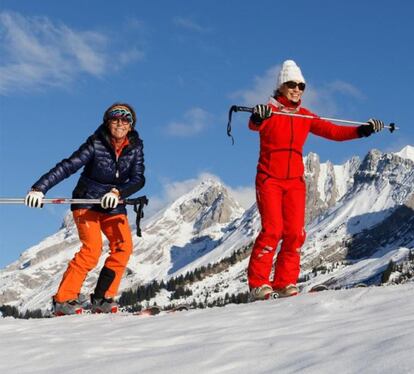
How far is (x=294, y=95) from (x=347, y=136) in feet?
3.79

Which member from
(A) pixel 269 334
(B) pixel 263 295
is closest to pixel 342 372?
(A) pixel 269 334

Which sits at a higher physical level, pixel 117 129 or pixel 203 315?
pixel 117 129

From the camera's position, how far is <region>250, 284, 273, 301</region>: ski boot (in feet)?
32.3

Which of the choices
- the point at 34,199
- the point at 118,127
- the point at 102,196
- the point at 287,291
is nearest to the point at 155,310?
the point at 287,291

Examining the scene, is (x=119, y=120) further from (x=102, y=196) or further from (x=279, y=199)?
(x=279, y=199)

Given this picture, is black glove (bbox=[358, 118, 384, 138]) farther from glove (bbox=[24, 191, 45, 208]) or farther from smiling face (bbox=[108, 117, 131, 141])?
glove (bbox=[24, 191, 45, 208])

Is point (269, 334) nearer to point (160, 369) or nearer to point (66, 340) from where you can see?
point (160, 369)

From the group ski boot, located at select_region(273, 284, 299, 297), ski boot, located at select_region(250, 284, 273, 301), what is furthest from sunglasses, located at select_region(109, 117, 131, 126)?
ski boot, located at select_region(273, 284, 299, 297)

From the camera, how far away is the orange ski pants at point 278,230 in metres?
10.2

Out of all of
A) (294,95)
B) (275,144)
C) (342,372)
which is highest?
(294,95)

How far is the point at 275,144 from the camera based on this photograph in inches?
414

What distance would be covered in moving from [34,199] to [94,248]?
130 cm

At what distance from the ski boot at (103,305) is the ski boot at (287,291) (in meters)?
2.54

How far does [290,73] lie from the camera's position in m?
10.8
